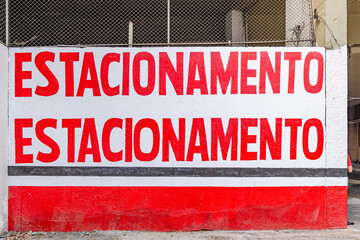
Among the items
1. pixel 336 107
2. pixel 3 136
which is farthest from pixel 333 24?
pixel 3 136

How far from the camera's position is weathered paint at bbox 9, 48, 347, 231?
4.90m

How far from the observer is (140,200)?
4910mm

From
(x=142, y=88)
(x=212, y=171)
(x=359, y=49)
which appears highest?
(x=359, y=49)

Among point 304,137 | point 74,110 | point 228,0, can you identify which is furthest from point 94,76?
point 228,0

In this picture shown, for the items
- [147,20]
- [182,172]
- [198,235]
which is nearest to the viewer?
[198,235]

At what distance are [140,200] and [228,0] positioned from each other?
260 inches

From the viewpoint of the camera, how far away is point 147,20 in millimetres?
10023

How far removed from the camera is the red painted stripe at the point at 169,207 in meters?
Result: 4.90

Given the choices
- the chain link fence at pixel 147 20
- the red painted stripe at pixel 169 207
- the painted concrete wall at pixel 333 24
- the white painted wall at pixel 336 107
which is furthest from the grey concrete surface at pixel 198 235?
the chain link fence at pixel 147 20

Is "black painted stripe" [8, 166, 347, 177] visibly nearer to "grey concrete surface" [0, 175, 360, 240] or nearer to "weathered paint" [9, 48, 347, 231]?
"weathered paint" [9, 48, 347, 231]

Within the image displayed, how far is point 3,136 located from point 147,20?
668 centimetres

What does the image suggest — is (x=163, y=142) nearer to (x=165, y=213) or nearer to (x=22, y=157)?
(x=165, y=213)

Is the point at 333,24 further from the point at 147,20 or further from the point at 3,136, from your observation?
the point at 147,20

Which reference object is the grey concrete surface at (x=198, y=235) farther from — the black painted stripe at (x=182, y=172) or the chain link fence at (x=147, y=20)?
the chain link fence at (x=147, y=20)
